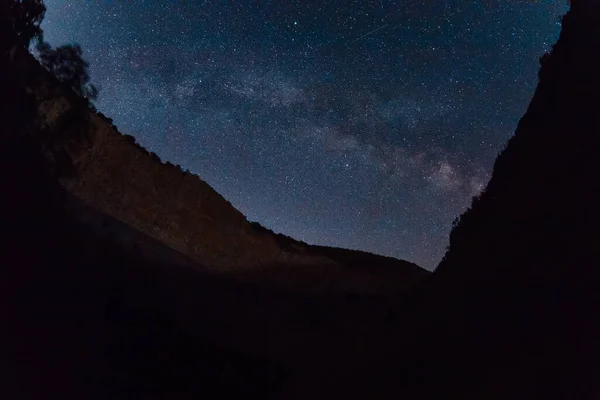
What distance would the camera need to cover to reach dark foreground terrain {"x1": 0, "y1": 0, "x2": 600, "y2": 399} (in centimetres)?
837

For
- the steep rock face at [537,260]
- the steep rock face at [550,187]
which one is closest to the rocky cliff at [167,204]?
the steep rock face at [550,187]

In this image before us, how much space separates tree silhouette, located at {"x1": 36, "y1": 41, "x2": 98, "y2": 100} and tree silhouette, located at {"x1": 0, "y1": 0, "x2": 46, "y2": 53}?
1.47 feet

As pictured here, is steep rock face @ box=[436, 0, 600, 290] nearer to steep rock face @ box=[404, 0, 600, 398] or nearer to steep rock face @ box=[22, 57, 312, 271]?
steep rock face @ box=[404, 0, 600, 398]

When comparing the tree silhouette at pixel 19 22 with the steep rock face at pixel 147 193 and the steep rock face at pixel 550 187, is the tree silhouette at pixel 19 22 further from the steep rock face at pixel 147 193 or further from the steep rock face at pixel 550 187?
the steep rock face at pixel 550 187

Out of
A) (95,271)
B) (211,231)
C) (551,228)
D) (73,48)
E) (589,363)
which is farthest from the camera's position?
(211,231)

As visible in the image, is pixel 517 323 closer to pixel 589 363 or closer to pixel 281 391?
pixel 589 363

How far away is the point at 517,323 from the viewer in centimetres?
873

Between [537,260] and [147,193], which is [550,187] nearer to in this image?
[537,260]

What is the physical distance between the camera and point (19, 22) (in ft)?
37.6

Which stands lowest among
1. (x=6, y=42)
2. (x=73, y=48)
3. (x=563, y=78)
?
(x=6, y=42)

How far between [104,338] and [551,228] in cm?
855

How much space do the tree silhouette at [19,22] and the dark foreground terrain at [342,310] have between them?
75 cm

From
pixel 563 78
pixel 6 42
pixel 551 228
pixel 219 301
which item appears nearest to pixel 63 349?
pixel 219 301

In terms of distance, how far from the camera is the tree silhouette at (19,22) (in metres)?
11.0
